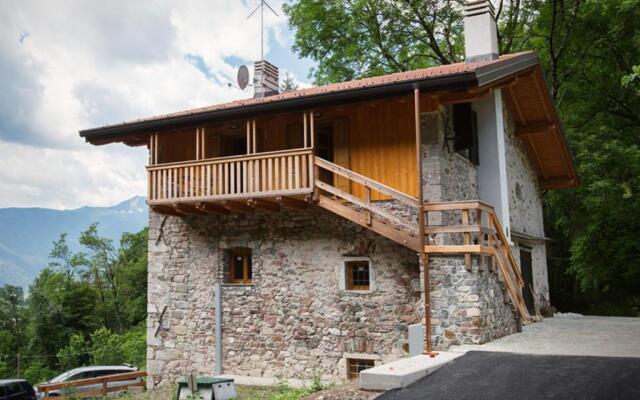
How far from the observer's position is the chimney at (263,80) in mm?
15570

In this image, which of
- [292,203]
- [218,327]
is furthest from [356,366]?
[292,203]

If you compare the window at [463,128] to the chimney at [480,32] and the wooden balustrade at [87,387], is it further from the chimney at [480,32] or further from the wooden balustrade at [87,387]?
the wooden balustrade at [87,387]

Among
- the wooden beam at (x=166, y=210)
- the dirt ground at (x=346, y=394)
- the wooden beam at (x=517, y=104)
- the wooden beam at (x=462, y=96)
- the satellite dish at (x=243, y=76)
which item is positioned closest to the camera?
the dirt ground at (x=346, y=394)

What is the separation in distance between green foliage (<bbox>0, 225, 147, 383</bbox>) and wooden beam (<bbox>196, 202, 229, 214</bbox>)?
58.4 feet

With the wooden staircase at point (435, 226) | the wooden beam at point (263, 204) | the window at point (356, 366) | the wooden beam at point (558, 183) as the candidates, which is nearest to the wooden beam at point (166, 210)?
the wooden beam at point (263, 204)

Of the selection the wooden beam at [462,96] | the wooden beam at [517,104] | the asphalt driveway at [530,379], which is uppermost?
the wooden beam at [517,104]

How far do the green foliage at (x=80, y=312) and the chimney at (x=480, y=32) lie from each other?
22.0 m

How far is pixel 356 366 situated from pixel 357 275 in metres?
1.69

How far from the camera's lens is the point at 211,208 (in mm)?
11898

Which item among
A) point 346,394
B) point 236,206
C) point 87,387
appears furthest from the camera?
point 87,387

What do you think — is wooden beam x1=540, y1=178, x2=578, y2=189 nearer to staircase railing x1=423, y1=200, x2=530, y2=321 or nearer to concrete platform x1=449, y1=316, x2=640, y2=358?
concrete platform x1=449, y1=316, x2=640, y2=358

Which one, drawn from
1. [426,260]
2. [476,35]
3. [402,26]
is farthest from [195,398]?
[402,26]

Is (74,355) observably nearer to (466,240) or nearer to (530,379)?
(466,240)

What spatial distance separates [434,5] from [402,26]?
1403 millimetres
